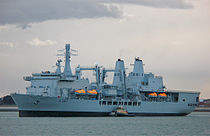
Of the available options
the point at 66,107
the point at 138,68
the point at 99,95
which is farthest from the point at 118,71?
the point at 66,107

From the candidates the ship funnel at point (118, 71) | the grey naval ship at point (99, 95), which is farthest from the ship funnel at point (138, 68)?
the ship funnel at point (118, 71)

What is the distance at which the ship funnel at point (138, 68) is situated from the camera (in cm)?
9782

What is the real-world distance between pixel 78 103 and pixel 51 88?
5.09 meters

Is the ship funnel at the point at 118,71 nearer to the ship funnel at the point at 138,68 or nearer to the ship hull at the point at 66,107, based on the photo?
the ship funnel at the point at 138,68

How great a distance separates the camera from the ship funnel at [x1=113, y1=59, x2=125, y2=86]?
95044 millimetres

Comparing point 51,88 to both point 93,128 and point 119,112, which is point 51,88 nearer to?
point 119,112

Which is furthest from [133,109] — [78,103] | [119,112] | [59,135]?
[59,135]

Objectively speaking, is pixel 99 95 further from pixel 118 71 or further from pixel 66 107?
pixel 118 71

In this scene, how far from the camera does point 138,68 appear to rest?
9838 centimetres

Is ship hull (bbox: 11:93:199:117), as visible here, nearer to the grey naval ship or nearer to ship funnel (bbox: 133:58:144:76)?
the grey naval ship

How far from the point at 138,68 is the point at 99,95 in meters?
14.5

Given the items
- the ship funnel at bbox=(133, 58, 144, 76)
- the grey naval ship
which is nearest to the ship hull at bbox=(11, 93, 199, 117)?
the grey naval ship

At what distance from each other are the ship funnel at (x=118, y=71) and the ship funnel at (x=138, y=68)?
2832 mm

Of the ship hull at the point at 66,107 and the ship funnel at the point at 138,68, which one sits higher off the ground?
the ship funnel at the point at 138,68
